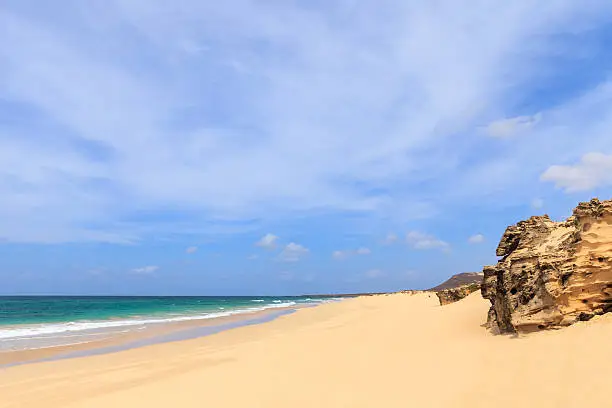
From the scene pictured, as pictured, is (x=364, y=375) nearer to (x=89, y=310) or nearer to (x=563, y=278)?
(x=563, y=278)

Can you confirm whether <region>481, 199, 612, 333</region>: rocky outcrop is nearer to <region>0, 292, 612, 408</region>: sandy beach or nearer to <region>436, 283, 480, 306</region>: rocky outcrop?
<region>0, 292, 612, 408</region>: sandy beach

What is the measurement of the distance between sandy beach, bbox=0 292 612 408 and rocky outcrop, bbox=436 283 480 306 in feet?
32.5

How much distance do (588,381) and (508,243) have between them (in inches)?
247

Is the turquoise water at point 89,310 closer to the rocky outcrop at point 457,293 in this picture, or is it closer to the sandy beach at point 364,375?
the sandy beach at point 364,375

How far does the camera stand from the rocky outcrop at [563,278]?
8.04m

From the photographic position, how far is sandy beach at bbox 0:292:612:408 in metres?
5.93

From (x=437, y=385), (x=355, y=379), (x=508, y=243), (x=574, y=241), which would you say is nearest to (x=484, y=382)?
(x=437, y=385)

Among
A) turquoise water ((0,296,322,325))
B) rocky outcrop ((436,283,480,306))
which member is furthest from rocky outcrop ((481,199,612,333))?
turquoise water ((0,296,322,325))

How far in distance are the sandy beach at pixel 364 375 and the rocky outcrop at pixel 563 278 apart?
49cm

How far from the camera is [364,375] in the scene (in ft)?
26.3

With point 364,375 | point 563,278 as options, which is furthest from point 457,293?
point 364,375

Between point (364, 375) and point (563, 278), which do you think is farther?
point (563, 278)

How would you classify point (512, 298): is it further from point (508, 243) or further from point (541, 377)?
point (541, 377)

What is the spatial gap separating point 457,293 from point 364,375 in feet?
56.7
